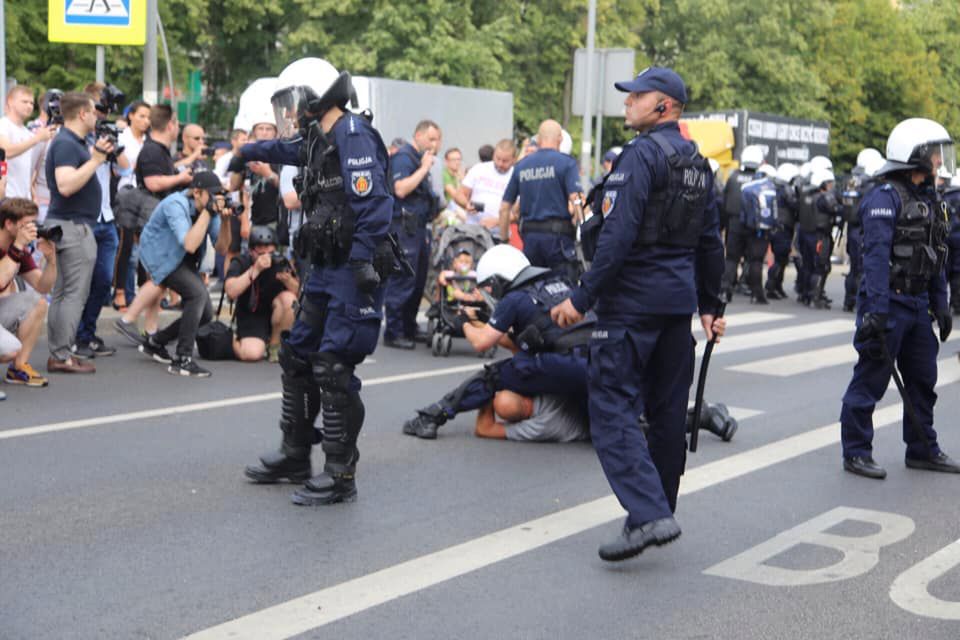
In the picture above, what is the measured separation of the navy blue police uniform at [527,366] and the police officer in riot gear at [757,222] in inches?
419

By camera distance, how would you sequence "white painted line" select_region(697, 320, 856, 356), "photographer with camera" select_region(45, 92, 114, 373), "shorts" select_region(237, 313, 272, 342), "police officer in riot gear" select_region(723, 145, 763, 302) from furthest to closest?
"police officer in riot gear" select_region(723, 145, 763, 302) → "white painted line" select_region(697, 320, 856, 356) → "shorts" select_region(237, 313, 272, 342) → "photographer with camera" select_region(45, 92, 114, 373)

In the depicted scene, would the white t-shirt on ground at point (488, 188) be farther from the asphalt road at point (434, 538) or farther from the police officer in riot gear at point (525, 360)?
the police officer in riot gear at point (525, 360)

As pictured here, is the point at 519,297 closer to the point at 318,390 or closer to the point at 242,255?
the point at 318,390

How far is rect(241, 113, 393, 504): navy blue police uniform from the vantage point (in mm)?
6172

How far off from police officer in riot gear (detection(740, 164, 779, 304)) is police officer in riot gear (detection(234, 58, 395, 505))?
12.5 metres

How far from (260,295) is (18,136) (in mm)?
2346

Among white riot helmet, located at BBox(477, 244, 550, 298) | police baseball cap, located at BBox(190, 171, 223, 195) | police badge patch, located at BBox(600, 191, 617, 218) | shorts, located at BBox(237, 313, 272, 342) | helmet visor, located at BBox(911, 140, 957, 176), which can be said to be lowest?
shorts, located at BBox(237, 313, 272, 342)

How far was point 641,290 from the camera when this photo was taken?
215 inches

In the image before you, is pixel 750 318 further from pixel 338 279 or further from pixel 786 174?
pixel 338 279

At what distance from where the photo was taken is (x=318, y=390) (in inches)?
259

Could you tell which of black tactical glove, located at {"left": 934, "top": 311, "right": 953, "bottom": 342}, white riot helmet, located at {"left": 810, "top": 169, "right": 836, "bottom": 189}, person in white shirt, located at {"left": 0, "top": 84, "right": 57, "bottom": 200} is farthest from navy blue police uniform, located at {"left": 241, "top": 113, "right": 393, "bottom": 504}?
white riot helmet, located at {"left": 810, "top": 169, "right": 836, "bottom": 189}

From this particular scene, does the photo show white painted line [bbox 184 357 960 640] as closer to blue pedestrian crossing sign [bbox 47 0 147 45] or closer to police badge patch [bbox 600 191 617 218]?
police badge patch [bbox 600 191 617 218]

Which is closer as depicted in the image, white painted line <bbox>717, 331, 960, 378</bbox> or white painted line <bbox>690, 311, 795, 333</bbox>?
white painted line <bbox>717, 331, 960, 378</bbox>

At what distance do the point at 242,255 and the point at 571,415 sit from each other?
3.81m
